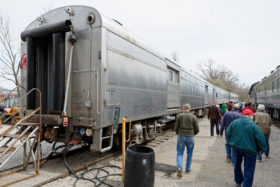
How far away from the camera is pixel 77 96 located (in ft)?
15.1

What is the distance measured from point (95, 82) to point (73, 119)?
3.38ft

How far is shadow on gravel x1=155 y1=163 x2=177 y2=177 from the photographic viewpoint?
4699 mm

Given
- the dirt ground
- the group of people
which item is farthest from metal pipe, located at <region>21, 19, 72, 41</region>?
the group of people

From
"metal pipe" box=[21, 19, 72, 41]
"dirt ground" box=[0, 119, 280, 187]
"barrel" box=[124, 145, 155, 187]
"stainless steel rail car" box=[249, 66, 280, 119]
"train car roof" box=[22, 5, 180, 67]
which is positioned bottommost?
"dirt ground" box=[0, 119, 280, 187]

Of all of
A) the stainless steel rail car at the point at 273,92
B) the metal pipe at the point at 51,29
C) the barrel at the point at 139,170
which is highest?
the metal pipe at the point at 51,29

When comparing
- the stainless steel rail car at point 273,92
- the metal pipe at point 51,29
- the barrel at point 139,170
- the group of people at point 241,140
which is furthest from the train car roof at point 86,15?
the stainless steel rail car at point 273,92

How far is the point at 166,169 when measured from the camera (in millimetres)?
4914

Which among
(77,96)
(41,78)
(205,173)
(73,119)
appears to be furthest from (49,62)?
(205,173)

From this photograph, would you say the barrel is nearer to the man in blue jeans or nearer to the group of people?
the group of people

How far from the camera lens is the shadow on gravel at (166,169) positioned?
4.70 m

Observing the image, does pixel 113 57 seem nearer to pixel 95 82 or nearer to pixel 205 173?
pixel 95 82

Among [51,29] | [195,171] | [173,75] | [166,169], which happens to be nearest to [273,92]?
[173,75]

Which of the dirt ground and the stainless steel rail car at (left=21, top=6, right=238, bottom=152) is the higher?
the stainless steel rail car at (left=21, top=6, right=238, bottom=152)

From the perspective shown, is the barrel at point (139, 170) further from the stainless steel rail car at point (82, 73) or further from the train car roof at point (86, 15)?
the train car roof at point (86, 15)
